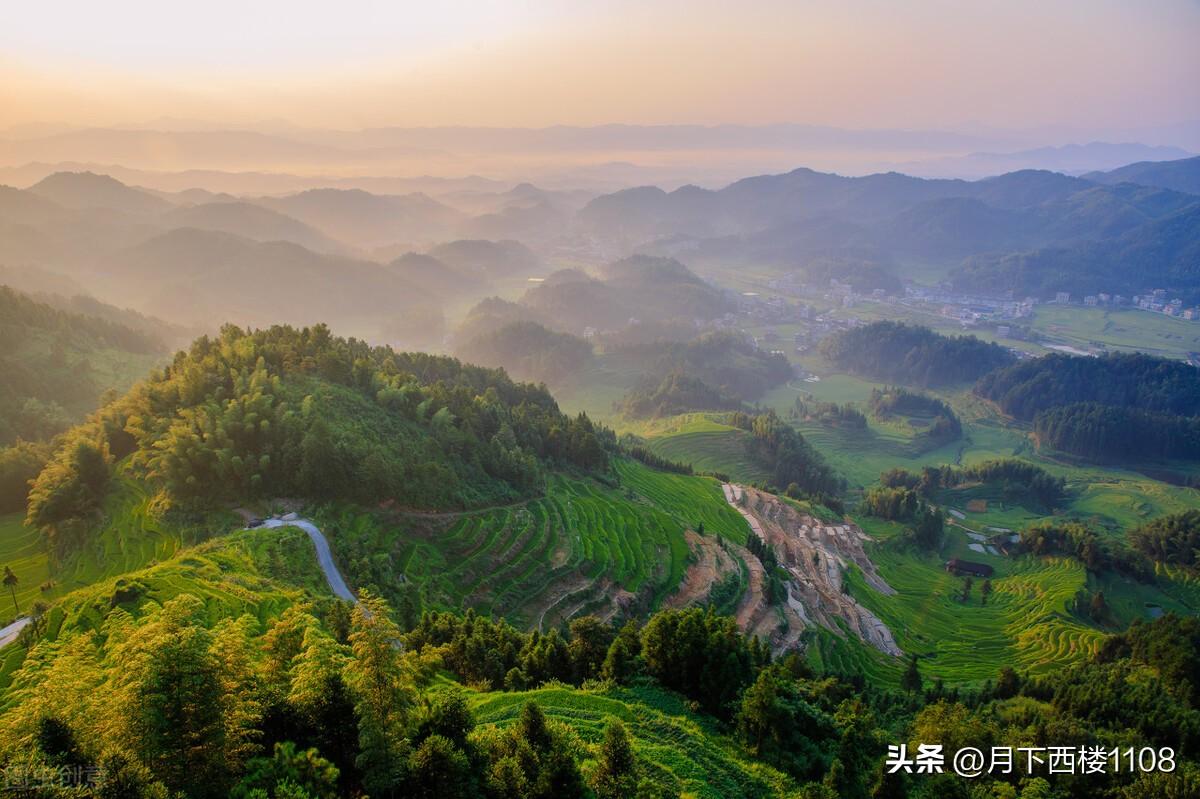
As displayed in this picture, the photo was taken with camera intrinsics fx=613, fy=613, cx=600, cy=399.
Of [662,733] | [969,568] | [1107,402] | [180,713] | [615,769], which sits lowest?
[969,568]

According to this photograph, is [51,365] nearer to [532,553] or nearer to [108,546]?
[108,546]

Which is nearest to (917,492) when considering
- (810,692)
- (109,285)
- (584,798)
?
(810,692)

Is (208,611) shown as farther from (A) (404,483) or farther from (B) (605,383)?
(B) (605,383)

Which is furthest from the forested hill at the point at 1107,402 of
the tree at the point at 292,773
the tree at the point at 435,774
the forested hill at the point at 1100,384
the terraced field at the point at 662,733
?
the tree at the point at 292,773

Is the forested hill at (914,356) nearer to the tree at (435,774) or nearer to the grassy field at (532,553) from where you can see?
the grassy field at (532,553)

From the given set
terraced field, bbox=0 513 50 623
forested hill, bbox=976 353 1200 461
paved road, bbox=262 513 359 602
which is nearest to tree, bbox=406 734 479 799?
paved road, bbox=262 513 359 602

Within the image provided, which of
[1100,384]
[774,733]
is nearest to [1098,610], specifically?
[774,733]
